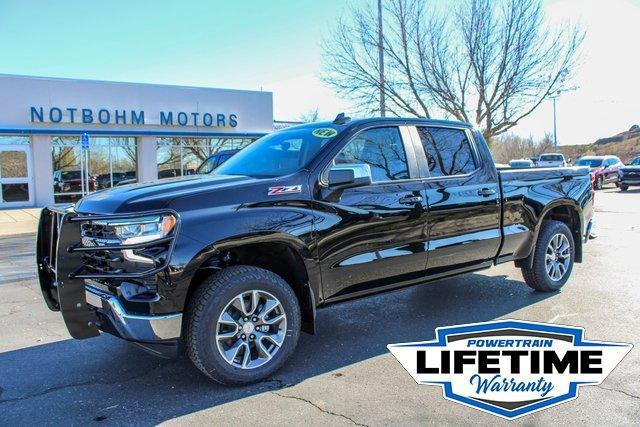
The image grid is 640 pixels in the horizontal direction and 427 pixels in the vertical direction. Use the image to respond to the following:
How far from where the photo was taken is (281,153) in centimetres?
468

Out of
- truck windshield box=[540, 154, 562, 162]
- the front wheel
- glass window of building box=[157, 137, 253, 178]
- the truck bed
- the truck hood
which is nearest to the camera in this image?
the truck hood

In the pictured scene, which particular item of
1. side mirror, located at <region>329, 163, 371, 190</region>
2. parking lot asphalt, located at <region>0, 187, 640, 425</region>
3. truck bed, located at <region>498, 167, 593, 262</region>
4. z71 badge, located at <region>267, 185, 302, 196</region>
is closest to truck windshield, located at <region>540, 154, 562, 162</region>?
truck bed, located at <region>498, 167, 593, 262</region>

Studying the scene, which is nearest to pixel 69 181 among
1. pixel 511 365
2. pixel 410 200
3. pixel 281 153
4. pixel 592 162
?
pixel 281 153

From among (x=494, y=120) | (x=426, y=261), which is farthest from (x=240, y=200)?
(x=494, y=120)

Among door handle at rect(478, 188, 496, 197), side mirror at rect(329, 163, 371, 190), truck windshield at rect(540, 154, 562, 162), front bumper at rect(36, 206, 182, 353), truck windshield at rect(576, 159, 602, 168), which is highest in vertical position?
truck windshield at rect(540, 154, 562, 162)

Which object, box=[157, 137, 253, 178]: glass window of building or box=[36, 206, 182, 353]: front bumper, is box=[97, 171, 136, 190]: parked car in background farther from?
box=[36, 206, 182, 353]: front bumper

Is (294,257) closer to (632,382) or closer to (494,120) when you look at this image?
(632,382)

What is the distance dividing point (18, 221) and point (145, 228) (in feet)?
47.1

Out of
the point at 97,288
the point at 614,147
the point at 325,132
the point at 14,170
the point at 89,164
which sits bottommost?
the point at 97,288

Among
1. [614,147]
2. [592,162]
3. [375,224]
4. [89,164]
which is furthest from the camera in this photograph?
[614,147]

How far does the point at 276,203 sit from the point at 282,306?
74 centimetres

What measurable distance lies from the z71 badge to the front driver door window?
24 centimetres

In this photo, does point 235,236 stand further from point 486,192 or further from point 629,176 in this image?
point 629,176

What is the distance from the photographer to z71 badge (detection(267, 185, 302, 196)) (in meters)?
3.85
